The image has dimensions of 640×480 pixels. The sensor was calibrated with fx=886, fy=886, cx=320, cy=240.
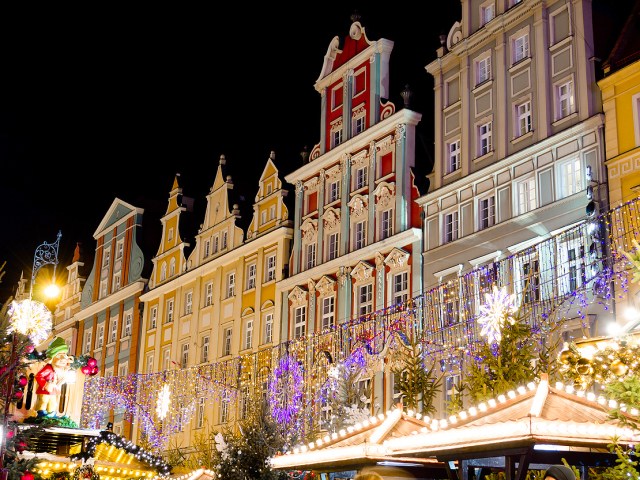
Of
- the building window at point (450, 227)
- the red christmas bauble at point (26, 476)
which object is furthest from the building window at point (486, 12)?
the red christmas bauble at point (26, 476)

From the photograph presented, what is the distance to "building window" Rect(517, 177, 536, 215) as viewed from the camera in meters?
22.3

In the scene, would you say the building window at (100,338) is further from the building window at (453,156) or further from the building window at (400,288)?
the building window at (453,156)

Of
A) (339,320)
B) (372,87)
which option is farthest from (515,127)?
(339,320)

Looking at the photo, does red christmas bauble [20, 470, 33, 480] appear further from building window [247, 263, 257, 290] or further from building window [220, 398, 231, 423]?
building window [247, 263, 257, 290]

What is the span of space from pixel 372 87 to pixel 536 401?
870 inches

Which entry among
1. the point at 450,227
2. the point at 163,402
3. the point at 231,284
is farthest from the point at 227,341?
the point at 450,227

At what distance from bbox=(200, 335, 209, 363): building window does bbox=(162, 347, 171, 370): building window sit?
2610mm

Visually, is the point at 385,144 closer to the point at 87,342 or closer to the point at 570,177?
the point at 570,177

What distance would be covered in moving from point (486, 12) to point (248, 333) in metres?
15.0

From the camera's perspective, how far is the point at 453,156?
84.7 ft

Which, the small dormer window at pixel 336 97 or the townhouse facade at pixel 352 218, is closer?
the townhouse facade at pixel 352 218

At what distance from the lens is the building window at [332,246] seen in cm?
3025

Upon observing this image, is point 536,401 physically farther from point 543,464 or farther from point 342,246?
point 342,246

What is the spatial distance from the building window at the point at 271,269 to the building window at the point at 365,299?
5531 mm
